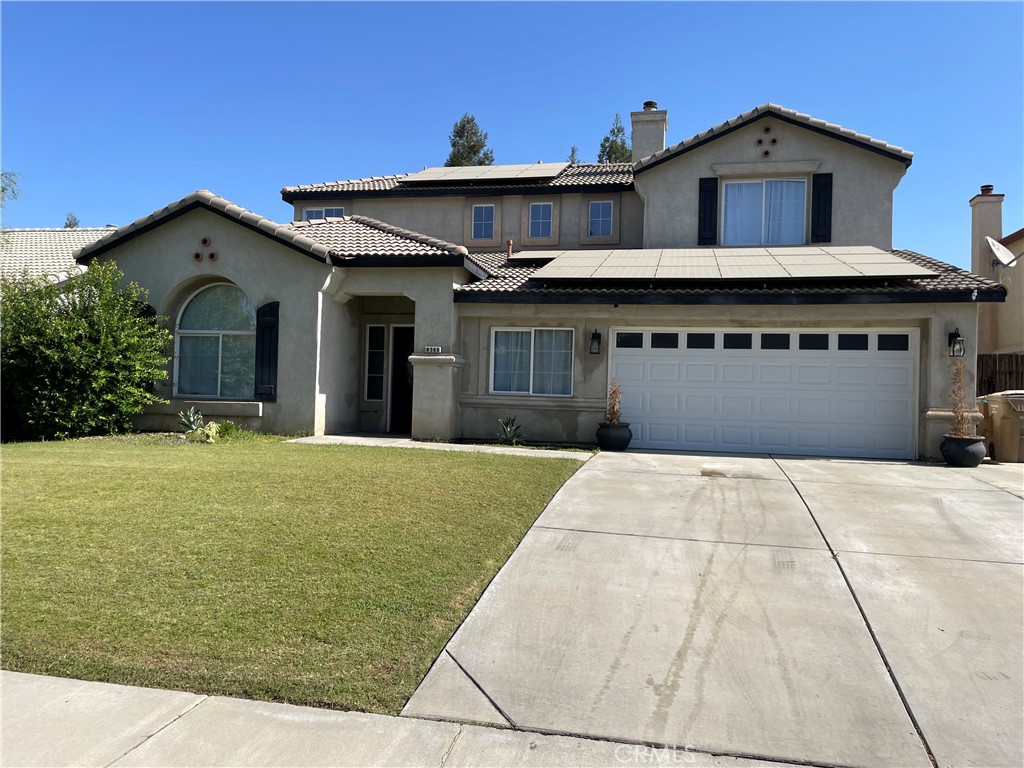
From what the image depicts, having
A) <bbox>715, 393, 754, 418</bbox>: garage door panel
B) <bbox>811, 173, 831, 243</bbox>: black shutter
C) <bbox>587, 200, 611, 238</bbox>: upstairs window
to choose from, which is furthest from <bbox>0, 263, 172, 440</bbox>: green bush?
<bbox>811, 173, 831, 243</bbox>: black shutter

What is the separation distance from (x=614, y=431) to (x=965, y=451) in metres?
6.14

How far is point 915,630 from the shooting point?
453 centimetres

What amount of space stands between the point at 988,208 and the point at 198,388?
24.5 metres

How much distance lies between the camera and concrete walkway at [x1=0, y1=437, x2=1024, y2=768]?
10.4 ft

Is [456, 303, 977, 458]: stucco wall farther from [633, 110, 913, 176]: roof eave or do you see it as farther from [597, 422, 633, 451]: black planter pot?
[633, 110, 913, 176]: roof eave

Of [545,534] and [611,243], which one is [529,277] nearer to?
[611,243]

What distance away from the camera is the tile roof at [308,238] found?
13.2 metres

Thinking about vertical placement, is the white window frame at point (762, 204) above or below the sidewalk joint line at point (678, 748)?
above

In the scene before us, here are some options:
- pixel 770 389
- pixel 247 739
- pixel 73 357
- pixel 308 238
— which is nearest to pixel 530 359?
pixel 770 389

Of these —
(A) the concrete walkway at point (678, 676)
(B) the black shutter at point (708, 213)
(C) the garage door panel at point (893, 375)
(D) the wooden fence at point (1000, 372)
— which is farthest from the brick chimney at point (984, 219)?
(A) the concrete walkway at point (678, 676)

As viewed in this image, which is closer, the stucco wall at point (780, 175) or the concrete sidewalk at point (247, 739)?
the concrete sidewalk at point (247, 739)

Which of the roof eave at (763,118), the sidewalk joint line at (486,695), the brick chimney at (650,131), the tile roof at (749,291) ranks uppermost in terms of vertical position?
the brick chimney at (650,131)

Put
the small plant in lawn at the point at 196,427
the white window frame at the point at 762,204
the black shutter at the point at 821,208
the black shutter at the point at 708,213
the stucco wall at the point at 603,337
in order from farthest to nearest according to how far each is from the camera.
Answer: the black shutter at the point at 708,213 < the white window frame at the point at 762,204 < the black shutter at the point at 821,208 < the small plant in lawn at the point at 196,427 < the stucco wall at the point at 603,337

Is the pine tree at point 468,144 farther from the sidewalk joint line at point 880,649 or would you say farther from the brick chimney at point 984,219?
the sidewalk joint line at point 880,649
